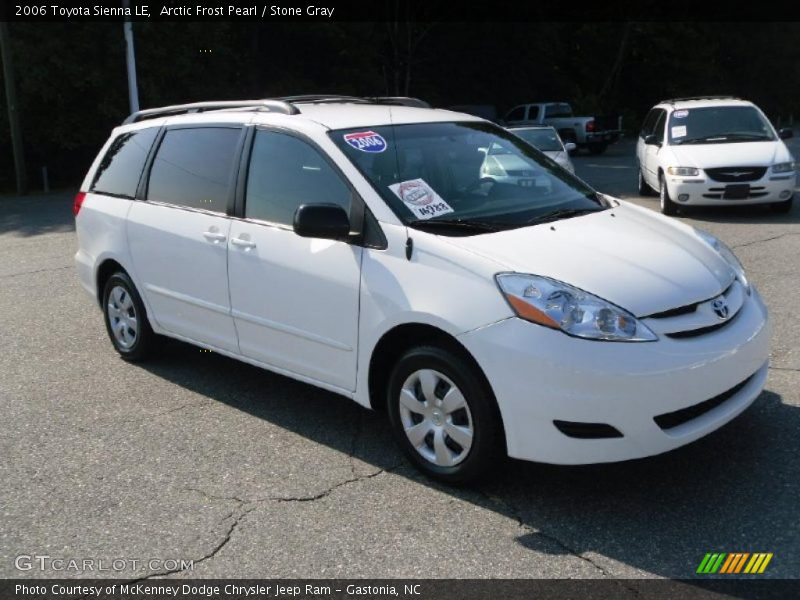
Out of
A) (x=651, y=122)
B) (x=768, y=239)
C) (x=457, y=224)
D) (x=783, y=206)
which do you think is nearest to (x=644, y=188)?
(x=651, y=122)

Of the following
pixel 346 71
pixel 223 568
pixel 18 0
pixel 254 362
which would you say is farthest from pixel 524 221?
pixel 346 71

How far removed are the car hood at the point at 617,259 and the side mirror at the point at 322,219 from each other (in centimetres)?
56

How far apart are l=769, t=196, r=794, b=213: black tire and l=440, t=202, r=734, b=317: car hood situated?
8472mm

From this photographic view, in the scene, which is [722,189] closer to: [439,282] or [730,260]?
[730,260]

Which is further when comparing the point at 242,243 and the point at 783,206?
the point at 783,206

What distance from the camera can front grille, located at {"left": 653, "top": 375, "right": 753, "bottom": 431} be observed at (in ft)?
11.9

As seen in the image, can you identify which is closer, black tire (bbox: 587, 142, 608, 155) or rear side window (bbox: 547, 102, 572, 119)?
black tire (bbox: 587, 142, 608, 155)

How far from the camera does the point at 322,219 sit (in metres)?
4.18

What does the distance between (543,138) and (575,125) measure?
15023 millimetres

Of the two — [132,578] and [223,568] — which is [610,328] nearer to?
[223,568]

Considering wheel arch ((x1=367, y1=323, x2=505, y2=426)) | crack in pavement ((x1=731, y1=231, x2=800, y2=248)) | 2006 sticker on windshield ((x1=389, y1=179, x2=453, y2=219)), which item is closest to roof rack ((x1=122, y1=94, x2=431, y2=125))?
2006 sticker on windshield ((x1=389, y1=179, x2=453, y2=219))

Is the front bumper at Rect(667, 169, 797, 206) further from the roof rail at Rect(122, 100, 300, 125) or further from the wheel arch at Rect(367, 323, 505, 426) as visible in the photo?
the wheel arch at Rect(367, 323, 505, 426)

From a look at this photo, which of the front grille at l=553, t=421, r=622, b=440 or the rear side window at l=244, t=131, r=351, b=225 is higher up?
the rear side window at l=244, t=131, r=351, b=225

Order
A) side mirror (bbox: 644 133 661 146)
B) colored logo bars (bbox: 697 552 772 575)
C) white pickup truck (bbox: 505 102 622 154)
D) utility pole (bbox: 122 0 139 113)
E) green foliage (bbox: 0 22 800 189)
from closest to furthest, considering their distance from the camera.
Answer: colored logo bars (bbox: 697 552 772 575) → side mirror (bbox: 644 133 661 146) → utility pole (bbox: 122 0 139 113) → green foliage (bbox: 0 22 800 189) → white pickup truck (bbox: 505 102 622 154)
